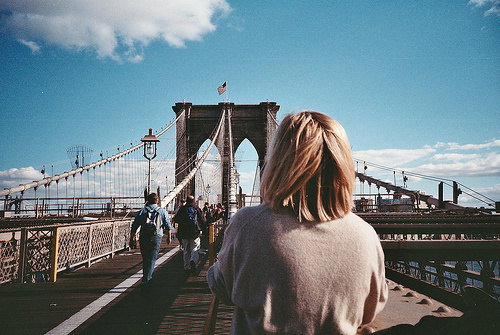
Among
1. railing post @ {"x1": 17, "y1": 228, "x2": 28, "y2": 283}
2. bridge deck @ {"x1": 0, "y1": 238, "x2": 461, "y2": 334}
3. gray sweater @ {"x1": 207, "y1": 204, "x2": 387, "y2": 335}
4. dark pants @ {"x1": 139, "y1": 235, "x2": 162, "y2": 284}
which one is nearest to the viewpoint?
gray sweater @ {"x1": 207, "y1": 204, "x2": 387, "y2": 335}

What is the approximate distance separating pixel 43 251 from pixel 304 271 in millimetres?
6740

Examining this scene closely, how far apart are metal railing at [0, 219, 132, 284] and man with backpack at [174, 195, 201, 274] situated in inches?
89.7

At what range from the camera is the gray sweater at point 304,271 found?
2.81ft

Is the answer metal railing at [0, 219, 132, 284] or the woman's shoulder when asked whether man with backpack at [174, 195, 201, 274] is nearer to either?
metal railing at [0, 219, 132, 284]

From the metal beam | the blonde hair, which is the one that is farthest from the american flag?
the blonde hair

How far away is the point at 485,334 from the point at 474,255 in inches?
29.5

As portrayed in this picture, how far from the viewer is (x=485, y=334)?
65 centimetres

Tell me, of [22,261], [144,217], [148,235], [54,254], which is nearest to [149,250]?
[148,235]

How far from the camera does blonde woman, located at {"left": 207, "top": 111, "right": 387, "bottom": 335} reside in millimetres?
856

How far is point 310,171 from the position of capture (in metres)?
0.91

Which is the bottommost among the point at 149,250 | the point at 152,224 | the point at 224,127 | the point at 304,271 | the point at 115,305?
the point at 115,305

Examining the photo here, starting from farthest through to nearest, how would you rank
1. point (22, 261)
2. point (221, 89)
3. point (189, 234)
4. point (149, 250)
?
point (221, 89)
point (189, 234)
point (22, 261)
point (149, 250)

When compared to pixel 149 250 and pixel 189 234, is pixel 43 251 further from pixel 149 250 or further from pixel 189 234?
pixel 189 234

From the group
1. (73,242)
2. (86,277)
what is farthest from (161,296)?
(73,242)
